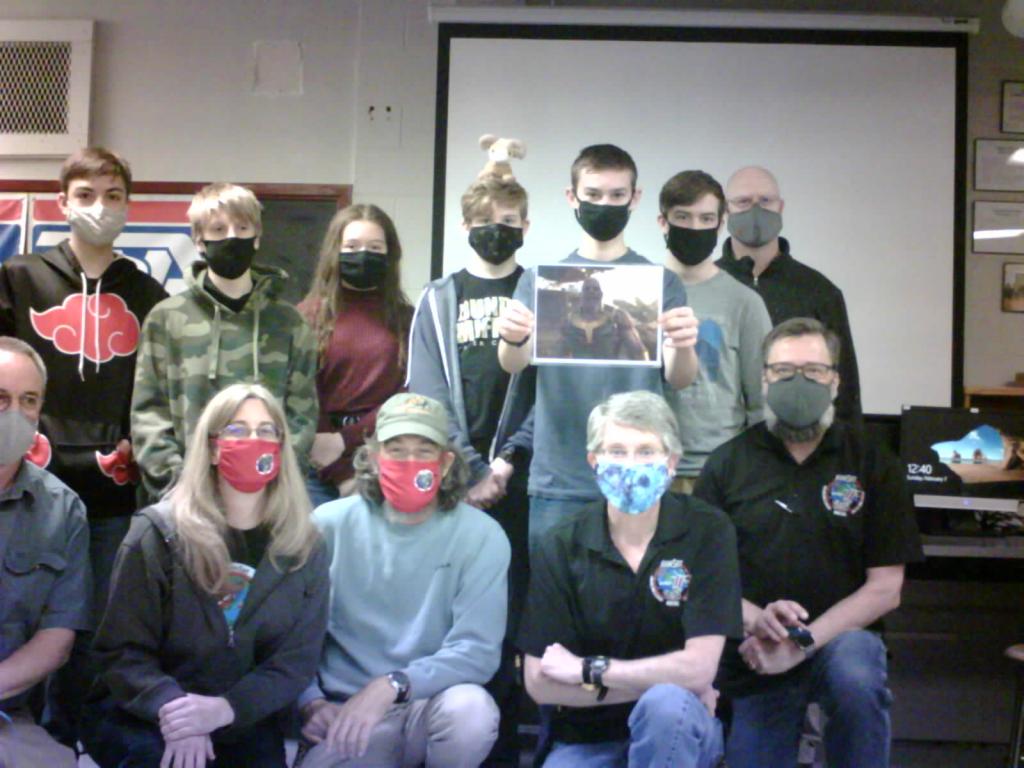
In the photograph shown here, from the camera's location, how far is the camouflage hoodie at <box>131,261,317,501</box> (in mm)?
3029

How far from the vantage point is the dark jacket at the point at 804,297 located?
3787 mm

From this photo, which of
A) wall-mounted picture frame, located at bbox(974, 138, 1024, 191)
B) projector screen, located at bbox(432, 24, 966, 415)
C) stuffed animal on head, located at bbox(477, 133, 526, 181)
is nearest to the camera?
stuffed animal on head, located at bbox(477, 133, 526, 181)

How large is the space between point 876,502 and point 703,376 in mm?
673

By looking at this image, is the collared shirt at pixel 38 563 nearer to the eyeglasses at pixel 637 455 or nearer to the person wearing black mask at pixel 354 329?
the person wearing black mask at pixel 354 329

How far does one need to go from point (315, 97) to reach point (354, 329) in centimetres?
197

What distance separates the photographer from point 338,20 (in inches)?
195

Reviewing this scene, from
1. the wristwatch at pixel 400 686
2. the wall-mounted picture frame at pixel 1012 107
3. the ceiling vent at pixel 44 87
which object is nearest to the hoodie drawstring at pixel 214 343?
the wristwatch at pixel 400 686

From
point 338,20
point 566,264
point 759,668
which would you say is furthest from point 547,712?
point 338,20

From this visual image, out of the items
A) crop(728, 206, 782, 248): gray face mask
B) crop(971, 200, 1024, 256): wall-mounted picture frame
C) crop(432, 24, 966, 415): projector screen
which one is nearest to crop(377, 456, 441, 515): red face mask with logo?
crop(728, 206, 782, 248): gray face mask

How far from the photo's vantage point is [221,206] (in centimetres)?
313

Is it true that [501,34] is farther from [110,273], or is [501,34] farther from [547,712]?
[547,712]

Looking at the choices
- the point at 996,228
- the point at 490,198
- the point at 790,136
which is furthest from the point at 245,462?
the point at 996,228

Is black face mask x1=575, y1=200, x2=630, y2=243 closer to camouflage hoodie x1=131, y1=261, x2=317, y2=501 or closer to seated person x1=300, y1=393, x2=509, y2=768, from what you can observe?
seated person x1=300, y1=393, x2=509, y2=768

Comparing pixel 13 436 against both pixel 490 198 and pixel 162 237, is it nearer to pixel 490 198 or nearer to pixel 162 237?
pixel 490 198
